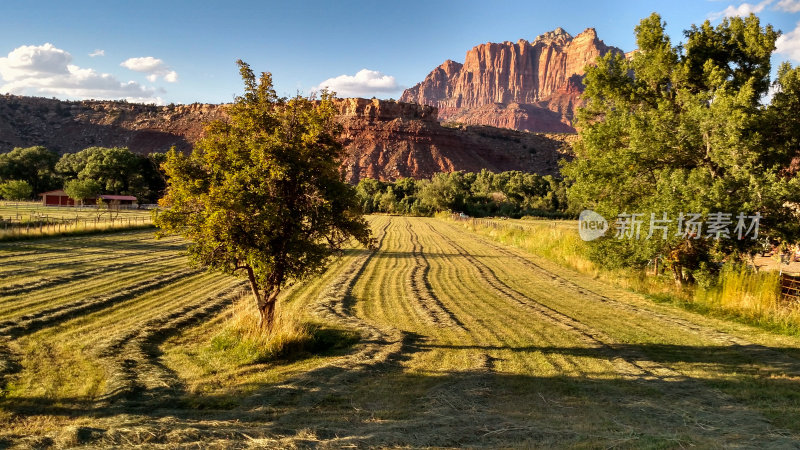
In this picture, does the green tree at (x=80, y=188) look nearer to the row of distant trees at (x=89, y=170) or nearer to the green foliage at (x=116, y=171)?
the row of distant trees at (x=89, y=170)

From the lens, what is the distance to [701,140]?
54.2ft

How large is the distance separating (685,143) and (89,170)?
9120 centimetres

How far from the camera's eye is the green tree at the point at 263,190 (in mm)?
9141

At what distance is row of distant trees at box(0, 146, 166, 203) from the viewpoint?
265ft

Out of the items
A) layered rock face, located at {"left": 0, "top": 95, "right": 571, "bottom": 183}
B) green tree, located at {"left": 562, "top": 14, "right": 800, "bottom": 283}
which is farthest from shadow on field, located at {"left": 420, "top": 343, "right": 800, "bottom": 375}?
layered rock face, located at {"left": 0, "top": 95, "right": 571, "bottom": 183}

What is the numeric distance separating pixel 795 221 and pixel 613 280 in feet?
21.7

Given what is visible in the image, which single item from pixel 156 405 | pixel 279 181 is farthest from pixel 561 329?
pixel 156 405

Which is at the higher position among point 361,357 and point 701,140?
point 701,140

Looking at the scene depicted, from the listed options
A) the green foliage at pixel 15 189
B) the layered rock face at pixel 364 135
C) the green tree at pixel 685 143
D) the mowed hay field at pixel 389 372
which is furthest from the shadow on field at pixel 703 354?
the layered rock face at pixel 364 135

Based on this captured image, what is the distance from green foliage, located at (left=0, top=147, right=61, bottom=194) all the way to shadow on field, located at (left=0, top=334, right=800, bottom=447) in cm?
10086

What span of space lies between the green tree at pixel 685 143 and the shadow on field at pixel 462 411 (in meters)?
7.75

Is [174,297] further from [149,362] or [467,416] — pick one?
[467,416]

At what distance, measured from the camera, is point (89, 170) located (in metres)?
80.1

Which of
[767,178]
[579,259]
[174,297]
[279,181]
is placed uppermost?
[767,178]
